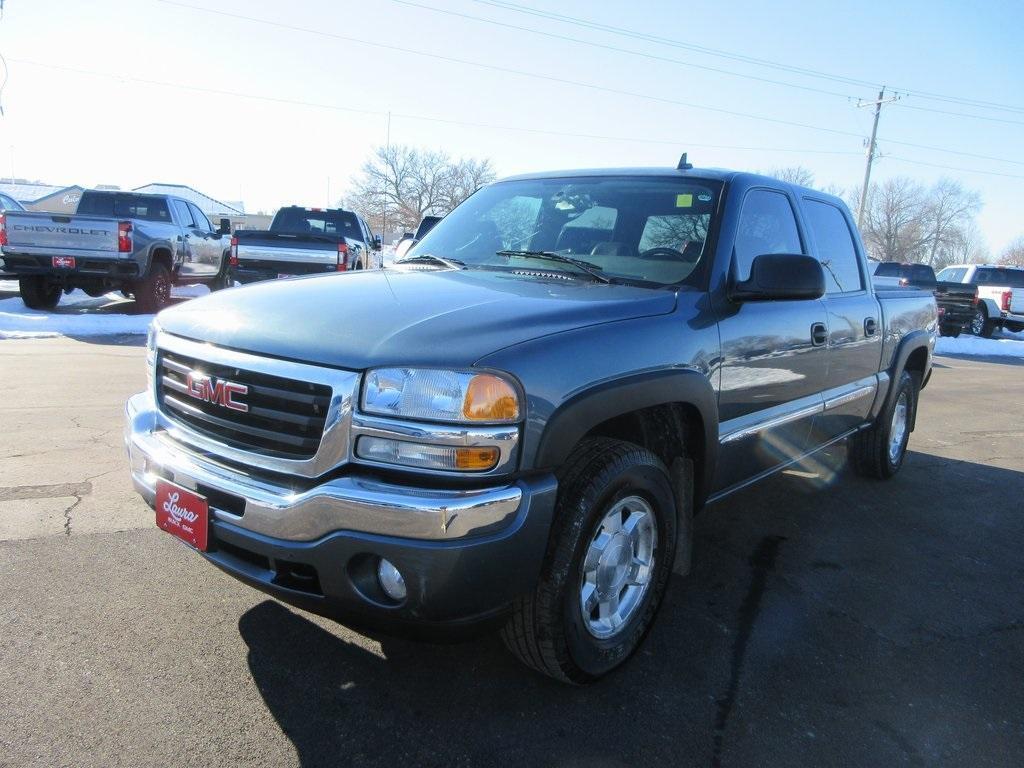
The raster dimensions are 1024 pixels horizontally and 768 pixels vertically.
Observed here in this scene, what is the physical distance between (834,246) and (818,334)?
3.14ft

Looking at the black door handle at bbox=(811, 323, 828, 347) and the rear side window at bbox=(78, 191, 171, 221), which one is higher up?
the rear side window at bbox=(78, 191, 171, 221)

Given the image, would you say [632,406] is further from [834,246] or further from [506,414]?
[834,246]

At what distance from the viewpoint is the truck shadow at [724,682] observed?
2.33 m

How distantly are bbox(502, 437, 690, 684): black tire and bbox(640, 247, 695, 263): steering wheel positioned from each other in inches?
39.5

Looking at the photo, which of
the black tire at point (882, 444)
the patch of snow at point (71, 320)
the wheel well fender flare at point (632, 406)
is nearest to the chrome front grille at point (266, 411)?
the wheel well fender flare at point (632, 406)

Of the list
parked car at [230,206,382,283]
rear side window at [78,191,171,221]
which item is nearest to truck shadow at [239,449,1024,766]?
parked car at [230,206,382,283]

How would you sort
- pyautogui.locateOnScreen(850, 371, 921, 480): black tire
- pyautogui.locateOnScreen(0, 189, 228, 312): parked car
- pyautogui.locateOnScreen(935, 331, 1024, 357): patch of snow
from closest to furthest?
pyautogui.locateOnScreen(850, 371, 921, 480): black tire, pyautogui.locateOnScreen(0, 189, 228, 312): parked car, pyautogui.locateOnScreen(935, 331, 1024, 357): patch of snow

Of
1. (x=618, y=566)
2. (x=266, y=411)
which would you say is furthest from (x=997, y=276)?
(x=266, y=411)

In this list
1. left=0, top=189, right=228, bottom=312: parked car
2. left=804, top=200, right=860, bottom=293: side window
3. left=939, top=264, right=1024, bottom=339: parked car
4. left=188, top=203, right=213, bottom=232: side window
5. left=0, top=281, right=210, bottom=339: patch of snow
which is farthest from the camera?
left=939, top=264, right=1024, bottom=339: parked car

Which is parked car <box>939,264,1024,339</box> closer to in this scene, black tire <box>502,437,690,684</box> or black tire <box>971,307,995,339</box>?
black tire <box>971,307,995,339</box>

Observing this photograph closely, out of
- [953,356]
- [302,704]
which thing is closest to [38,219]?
[302,704]

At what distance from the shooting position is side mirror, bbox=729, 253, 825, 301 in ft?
10.0

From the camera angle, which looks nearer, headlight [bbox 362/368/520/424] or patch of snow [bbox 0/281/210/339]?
headlight [bbox 362/368/520/424]

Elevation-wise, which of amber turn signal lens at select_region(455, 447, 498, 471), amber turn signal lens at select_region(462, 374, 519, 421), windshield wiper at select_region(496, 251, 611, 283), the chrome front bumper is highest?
windshield wiper at select_region(496, 251, 611, 283)
